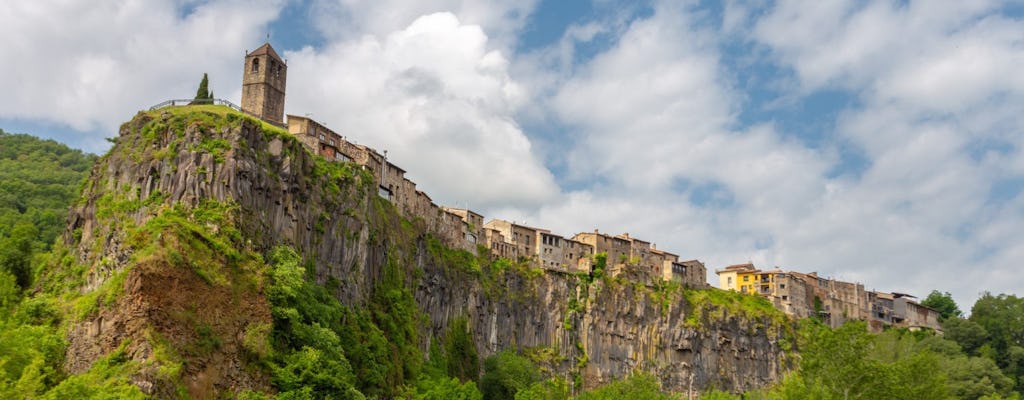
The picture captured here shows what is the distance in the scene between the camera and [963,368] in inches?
4697

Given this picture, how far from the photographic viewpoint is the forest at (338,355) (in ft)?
167

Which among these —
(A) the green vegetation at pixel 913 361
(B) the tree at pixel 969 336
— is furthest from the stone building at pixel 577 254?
(B) the tree at pixel 969 336

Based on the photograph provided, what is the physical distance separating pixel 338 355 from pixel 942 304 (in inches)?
5544

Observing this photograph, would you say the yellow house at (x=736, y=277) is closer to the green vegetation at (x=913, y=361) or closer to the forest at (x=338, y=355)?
the green vegetation at (x=913, y=361)

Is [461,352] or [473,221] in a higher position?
[473,221]

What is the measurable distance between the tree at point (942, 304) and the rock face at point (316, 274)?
2452 inches

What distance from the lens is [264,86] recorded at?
3359 inches

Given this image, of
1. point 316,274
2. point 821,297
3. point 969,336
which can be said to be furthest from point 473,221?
point 969,336

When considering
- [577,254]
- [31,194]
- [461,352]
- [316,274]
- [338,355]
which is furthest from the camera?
Answer: [577,254]

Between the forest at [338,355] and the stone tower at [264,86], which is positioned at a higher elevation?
the stone tower at [264,86]

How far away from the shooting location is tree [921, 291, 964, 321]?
166875mm

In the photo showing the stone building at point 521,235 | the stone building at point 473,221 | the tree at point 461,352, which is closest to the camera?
the tree at point 461,352

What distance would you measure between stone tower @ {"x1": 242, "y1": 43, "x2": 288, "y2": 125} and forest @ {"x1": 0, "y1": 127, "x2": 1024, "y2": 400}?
18.8 meters

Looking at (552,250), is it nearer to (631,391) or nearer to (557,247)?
(557,247)
